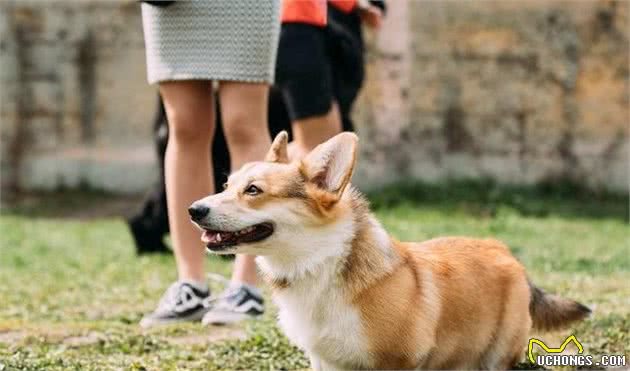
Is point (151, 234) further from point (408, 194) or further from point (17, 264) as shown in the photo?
point (408, 194)

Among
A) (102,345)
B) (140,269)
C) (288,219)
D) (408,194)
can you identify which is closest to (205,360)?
(102,345)

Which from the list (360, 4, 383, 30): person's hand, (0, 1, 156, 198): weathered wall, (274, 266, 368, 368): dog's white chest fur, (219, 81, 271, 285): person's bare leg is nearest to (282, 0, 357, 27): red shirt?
(360, 4, 383, 30): person's hand

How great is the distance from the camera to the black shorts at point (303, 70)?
4.86m

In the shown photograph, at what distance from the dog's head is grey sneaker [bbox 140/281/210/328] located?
46.7 inches

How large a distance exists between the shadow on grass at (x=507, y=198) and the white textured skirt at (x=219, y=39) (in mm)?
5306

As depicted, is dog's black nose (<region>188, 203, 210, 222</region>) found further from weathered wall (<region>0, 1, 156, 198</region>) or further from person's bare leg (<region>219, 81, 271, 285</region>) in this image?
weathered wall (<region>0, 1, 156, 198</region>)

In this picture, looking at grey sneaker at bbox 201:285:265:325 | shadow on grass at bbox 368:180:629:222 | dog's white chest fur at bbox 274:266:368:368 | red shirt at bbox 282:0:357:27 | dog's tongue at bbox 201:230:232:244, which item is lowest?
shadow on grass at bbox 368:180:629:222

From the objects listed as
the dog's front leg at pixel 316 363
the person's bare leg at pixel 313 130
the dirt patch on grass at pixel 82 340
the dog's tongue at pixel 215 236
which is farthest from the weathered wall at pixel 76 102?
the dog's front leg at pixel 316 363

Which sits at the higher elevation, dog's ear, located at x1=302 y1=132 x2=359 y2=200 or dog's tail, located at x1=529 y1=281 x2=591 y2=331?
dog's ear, located at x1=302 y1=132 x2=359 y2=200

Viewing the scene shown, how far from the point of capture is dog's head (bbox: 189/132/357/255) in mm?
3137

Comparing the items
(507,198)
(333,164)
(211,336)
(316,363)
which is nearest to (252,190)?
(333,164)

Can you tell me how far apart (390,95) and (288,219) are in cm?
768

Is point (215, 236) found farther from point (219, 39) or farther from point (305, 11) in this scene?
point (305, 11)

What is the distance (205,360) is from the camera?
3.68m
